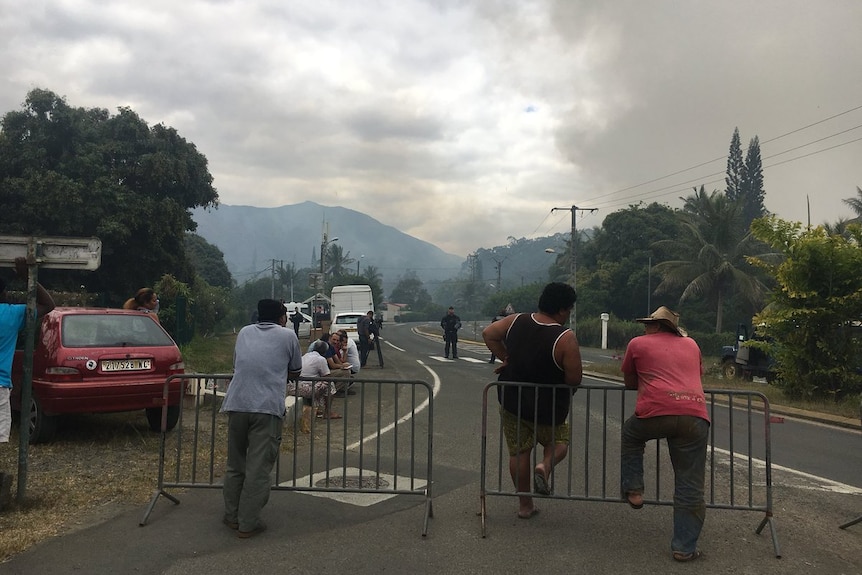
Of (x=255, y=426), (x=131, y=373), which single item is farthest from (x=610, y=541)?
(x=131, y=373)

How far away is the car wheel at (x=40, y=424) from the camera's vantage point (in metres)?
7.25

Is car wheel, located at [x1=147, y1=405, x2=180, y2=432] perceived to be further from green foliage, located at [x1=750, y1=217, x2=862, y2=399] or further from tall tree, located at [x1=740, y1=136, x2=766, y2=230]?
tall tree, located at [x1=740, y1=136, x2=766, y2=230]

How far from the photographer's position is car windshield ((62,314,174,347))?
749 cm

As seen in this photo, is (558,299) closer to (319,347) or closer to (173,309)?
(319,347)

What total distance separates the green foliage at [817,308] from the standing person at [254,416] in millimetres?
12045

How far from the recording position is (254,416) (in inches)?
196

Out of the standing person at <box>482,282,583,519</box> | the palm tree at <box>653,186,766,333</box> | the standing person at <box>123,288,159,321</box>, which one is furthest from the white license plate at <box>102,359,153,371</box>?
the palm tree at <box>653,186,766,333</box>

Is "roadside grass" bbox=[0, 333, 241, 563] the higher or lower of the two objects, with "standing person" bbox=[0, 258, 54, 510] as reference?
lower

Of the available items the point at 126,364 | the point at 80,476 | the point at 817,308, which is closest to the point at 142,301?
the point at 126,364

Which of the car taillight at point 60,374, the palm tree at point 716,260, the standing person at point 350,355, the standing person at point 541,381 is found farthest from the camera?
the palm tree at point 716,260

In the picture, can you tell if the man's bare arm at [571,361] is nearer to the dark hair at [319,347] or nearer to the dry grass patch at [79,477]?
the dry grass patch at [79,477]

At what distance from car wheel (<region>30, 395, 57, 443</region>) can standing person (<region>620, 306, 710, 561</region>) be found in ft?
20.5

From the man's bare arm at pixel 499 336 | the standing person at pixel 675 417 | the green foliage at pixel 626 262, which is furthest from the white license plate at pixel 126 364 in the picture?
the green foliage at pixel 626 262

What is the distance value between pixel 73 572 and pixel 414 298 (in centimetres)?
14854
